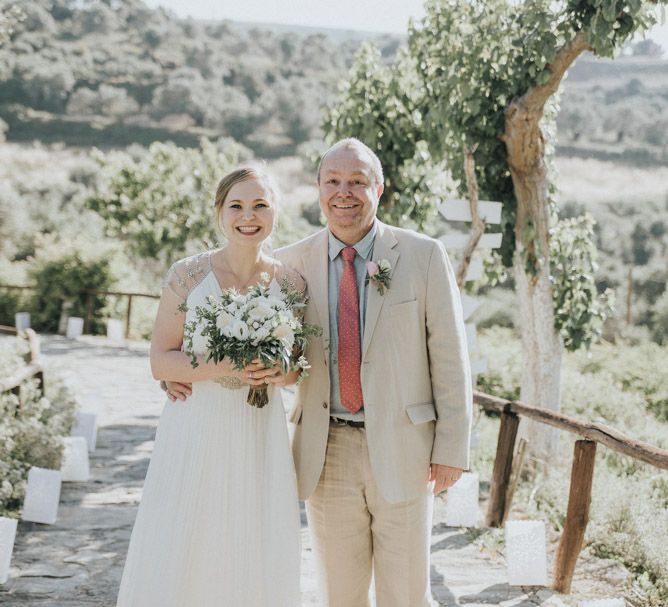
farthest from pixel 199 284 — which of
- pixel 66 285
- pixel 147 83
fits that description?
pixel 147 83

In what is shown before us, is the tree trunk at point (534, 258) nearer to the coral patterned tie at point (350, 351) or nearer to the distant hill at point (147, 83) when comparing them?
the coral patterned tie at point (350, 351)

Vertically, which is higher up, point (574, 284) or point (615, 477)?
point (574, 284)

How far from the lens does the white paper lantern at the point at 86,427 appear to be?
7.46 metres

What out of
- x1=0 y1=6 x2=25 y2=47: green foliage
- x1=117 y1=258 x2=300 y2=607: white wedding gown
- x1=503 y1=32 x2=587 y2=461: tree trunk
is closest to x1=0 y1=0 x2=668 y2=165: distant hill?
x1=0 y1=6 x2=25 y2=47: green foliage

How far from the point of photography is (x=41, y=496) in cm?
529

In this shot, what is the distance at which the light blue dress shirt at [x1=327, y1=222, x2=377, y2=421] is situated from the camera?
315cm

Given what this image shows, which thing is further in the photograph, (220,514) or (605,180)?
(605,180)

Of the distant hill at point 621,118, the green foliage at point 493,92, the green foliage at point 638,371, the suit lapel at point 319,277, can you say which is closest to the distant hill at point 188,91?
the distant hill at point 621,118

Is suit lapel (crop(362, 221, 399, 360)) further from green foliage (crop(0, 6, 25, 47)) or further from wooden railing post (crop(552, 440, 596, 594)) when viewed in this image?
green foliage (crop(0, 6, 25, 47))

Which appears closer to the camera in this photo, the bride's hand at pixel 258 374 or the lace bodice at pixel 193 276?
the bride's hand at pixel 258 374

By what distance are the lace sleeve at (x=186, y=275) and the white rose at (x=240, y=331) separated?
468 mm

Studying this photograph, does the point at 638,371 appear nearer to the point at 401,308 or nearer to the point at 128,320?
the point at 128,320

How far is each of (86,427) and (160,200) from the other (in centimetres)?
1275

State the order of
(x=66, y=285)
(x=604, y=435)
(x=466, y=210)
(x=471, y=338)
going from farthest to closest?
(x=66, y=285) → (x=466, y=210) → (x=471, y=338) → (x=604, y=435)
